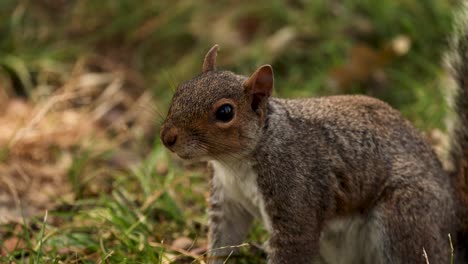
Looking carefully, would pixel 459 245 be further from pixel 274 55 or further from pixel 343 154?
pixel 274 55

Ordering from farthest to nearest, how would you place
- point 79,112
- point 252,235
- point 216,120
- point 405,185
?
point 79,112 < point 252,235 < point 405,185 < point 216,120

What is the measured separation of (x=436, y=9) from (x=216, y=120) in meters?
3.36

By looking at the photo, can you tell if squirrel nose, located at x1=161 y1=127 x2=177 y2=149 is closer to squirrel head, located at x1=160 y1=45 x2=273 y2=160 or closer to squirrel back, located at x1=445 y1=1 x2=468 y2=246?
squirrel head, located at x1=160 y1=45 x2=273 y2=160

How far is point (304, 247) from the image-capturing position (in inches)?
119

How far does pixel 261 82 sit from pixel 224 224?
0.69m

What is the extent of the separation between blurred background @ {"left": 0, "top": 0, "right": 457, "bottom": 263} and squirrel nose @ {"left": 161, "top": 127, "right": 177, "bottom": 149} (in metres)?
0.89

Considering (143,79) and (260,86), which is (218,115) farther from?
(143,79)

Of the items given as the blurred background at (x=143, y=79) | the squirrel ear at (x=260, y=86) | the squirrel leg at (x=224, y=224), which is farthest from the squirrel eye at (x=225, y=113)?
the blurred background at (x=143, y=79)

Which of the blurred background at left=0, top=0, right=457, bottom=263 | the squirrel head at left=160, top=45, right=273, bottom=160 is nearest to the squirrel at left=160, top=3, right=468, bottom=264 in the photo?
the squirrel head at left=160, top=45, right=273, bottom=160

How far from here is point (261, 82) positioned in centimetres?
296

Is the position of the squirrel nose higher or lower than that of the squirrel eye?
lower

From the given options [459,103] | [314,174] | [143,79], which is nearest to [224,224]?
[314,174]

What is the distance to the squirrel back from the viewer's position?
11.4ft

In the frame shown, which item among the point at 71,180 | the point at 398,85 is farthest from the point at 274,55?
the point at 71,180
